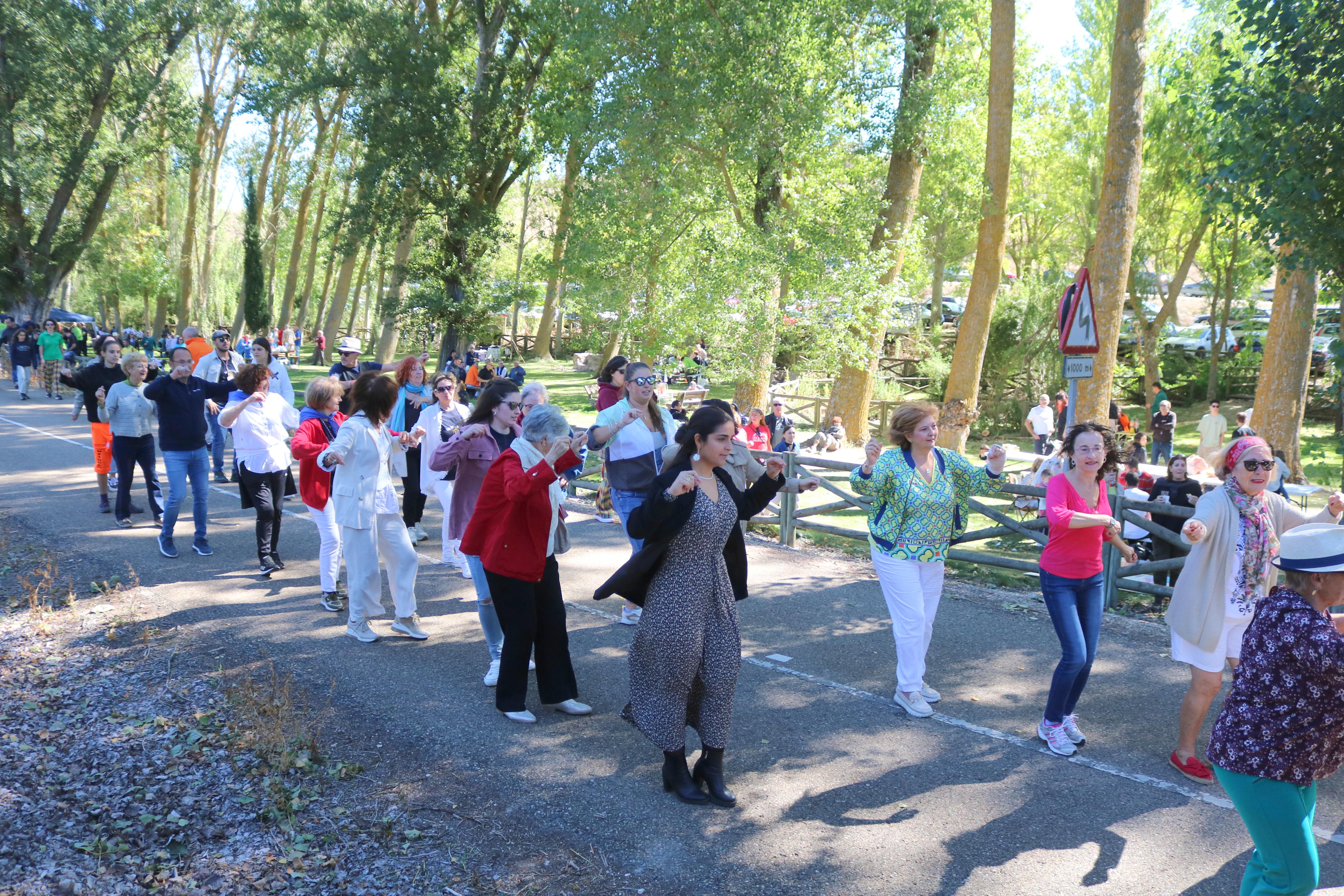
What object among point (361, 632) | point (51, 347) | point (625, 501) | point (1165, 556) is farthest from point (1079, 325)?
point (51, 347)

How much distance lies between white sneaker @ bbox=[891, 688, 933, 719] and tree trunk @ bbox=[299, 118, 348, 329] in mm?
37762

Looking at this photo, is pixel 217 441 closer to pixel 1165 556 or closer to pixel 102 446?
pixel 102 446

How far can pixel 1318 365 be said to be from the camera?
86.6 ft

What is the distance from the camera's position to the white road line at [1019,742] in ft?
15.6

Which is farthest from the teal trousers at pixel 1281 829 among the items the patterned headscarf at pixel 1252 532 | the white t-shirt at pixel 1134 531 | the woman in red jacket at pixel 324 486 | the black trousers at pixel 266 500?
the black trousers at pixel 266 500

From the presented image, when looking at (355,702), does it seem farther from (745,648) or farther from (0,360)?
(0,360)

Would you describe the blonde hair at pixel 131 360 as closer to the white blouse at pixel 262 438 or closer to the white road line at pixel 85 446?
the white blouse at pixel 262 438

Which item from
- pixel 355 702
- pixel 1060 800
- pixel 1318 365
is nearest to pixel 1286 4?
pixel 1060 800

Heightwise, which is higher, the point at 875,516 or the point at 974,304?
the point at 974,304

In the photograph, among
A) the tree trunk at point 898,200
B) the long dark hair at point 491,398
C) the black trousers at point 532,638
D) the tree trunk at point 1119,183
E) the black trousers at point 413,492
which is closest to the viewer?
the black trousers at point 532,638

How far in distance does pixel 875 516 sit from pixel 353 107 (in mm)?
25921

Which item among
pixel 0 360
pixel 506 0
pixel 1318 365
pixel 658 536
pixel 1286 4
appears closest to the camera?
pixel 658 536

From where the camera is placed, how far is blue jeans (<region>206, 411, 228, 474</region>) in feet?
42.4

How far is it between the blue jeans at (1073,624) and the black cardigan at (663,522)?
1701mm
